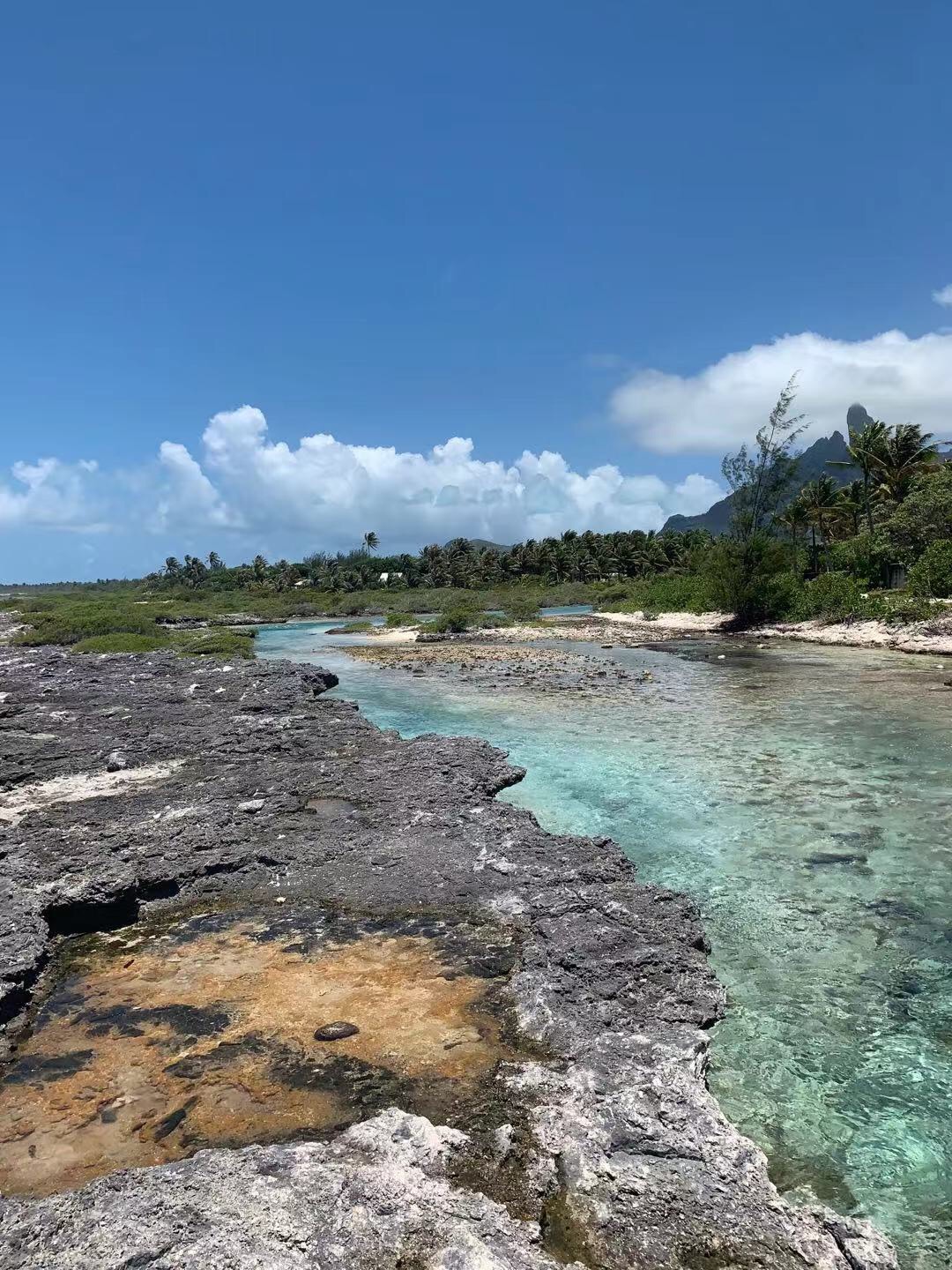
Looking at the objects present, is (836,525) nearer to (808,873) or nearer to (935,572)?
(935,572)

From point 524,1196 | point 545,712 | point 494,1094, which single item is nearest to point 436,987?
point 494,1094

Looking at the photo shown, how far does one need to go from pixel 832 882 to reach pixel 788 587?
1470 inches

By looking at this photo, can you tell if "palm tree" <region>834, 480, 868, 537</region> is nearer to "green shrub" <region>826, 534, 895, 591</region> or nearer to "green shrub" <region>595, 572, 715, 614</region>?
Result: "green shrub" <region>826, 534, 895, 591</region>

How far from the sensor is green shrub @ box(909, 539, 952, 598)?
34312 millimetres

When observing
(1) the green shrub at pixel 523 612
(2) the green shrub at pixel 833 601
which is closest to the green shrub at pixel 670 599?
(1) the green shrub at pixel 523 612

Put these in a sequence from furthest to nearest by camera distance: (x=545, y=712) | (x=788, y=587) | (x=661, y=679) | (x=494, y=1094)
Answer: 1. (x=788, y=587)
2. (x=661, y=679)
3. (x=545, y=712)
4. (x=494, y=1094)

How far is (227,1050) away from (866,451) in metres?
56.6

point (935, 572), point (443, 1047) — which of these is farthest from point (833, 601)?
point (443, 1047)

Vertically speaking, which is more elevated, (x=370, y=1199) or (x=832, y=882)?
(x=370, y=1199)

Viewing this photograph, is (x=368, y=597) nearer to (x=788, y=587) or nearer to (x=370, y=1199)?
(x=788, y=587)

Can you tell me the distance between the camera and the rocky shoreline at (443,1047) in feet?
10.6

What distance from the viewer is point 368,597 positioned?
86.8 meters

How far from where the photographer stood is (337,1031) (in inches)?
196

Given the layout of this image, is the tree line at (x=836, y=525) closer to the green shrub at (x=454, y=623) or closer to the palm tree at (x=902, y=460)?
the palm tree at (x=902, y=460)
